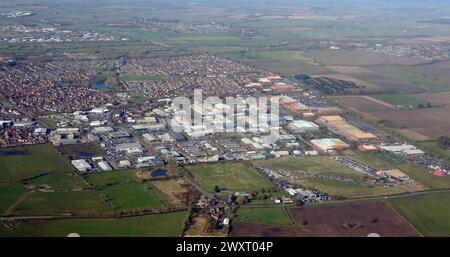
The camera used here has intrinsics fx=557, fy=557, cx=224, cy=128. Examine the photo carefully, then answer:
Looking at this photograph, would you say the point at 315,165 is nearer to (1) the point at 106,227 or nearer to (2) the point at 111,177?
(2) the point at 111,177

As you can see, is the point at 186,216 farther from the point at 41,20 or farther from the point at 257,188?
the point at 41,20

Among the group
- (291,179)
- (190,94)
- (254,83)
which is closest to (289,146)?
(291,179)

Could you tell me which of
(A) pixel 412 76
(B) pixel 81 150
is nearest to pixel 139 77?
(B) pixel 81 150

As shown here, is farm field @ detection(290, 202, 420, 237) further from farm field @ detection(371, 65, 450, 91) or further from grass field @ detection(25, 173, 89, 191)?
farm field @ detection(371, 65, 450, 91)

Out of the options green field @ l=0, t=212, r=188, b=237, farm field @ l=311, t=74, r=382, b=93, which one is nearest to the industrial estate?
green field @ l=0, t=212, r=188, b=237

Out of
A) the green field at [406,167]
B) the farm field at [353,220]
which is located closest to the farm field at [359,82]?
the green field at [406,167]

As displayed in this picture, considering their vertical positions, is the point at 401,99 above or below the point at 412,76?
below
